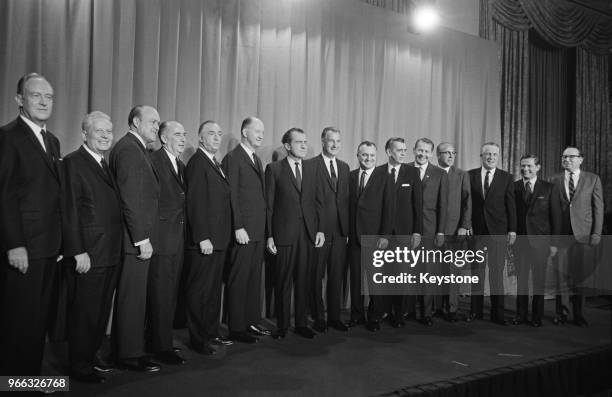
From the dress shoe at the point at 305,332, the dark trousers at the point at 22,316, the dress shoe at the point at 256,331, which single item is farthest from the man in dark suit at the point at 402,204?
the dark trousers at the point at 22,316

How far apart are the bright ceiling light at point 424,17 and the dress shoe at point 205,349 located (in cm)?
432

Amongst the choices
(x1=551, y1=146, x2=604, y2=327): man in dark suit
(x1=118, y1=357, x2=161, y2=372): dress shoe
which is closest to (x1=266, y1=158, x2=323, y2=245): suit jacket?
(x1=118, y1=357, x2=161, y2=372): dress shoe

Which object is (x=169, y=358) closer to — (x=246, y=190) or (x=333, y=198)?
(x=246, y=190)

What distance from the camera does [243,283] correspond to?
3.60m

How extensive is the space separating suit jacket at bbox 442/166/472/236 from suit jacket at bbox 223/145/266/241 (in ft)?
6.00

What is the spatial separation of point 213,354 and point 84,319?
92 centimetres

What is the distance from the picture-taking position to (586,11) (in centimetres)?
715

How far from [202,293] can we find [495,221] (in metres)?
2.69

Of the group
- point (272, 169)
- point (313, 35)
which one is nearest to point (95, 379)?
point (272, 169)

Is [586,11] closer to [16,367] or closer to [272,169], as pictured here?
[272,169]

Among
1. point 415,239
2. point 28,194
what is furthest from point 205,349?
point 415,239

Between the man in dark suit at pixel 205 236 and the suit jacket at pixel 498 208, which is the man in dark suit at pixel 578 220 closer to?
the suit jacket at pixel 498 208

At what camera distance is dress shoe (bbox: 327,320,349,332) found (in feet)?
12.9

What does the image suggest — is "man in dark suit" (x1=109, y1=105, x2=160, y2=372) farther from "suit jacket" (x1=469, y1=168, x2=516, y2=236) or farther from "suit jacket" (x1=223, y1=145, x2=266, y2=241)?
"suit jacket" (x1=469, y1=168, x2=516, y2=236)
